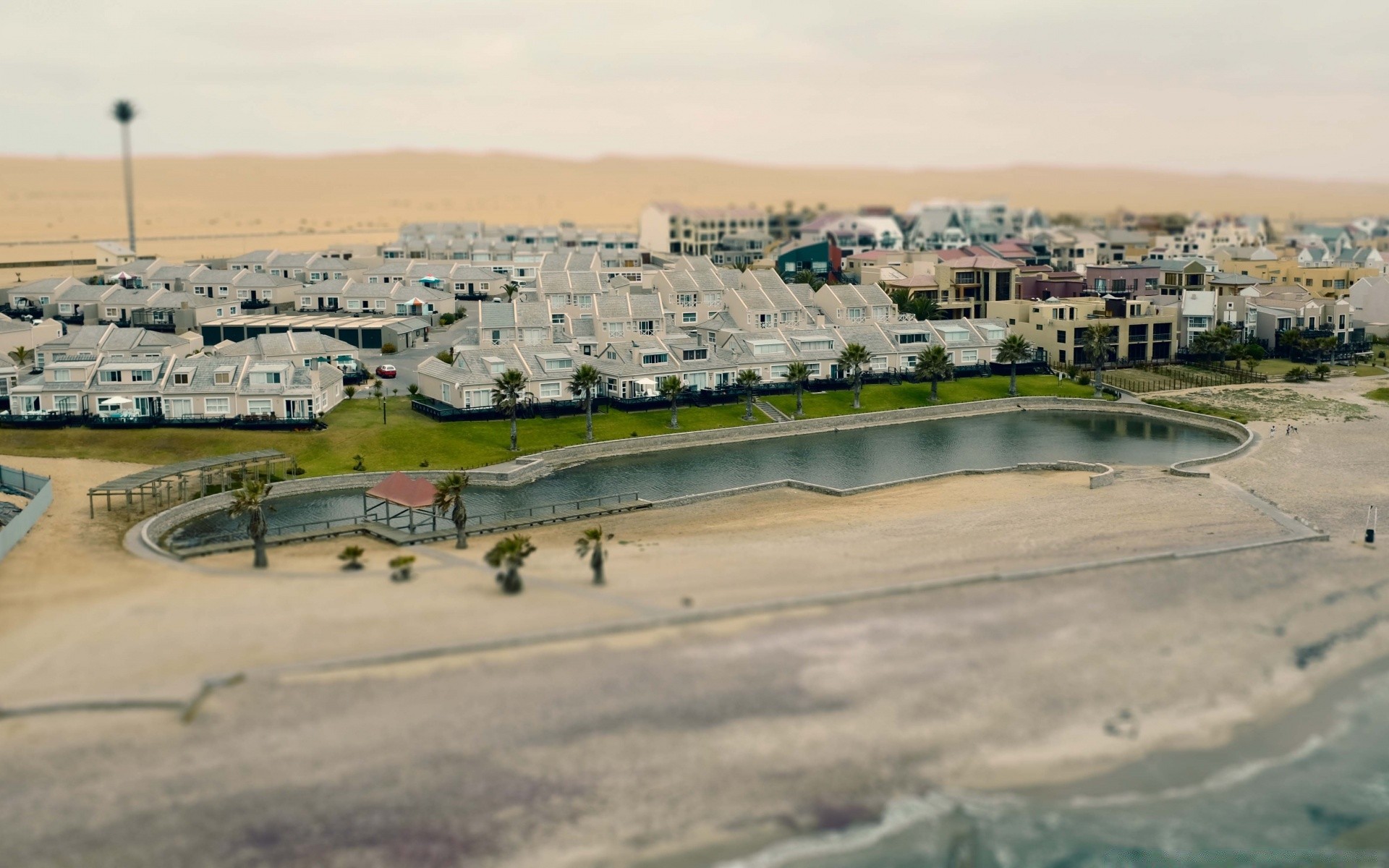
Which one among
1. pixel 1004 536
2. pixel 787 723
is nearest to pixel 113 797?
pixel 787 723

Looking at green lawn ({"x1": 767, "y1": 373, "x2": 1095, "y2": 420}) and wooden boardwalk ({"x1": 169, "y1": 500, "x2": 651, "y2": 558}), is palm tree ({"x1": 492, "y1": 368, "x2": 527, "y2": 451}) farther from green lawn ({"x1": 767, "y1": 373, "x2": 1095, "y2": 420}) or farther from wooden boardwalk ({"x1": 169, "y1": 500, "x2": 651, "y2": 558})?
green lawn ({"x1": 767, "y1": 373, "x2": 1095, "y2": 420})

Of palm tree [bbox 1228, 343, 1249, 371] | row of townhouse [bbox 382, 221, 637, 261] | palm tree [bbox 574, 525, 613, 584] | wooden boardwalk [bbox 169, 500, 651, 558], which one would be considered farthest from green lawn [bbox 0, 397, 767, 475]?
row of townhouse [bbox 382, 221, 637, 261]

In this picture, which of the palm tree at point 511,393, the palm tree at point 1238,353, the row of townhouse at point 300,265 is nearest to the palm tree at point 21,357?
the palm tree at point 511,393

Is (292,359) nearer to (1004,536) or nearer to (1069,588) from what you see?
(1004,536)

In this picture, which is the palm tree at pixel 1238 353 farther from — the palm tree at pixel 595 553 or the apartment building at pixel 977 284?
the palm tree at pixel 595 553

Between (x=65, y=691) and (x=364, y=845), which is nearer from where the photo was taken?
(x=364, y=845)
